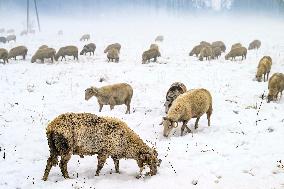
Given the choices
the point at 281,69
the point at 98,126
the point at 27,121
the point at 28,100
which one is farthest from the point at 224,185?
the point at 281,69

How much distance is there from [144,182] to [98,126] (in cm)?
168

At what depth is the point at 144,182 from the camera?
843 cm

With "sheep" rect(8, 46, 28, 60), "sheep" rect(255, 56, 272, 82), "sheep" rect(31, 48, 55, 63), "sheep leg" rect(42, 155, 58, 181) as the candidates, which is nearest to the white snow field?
"sheep leg" rect(42, 155, 58, 181)

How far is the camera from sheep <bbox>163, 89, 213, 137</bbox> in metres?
11.8

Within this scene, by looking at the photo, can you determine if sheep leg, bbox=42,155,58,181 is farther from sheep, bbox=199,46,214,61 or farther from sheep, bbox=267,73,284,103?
sheep, bbox=199,46,214,61

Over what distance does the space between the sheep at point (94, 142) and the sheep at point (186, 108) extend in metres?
2.91

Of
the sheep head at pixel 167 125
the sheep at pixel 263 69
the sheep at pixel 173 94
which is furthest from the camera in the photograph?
the sheep at pixel 263 69

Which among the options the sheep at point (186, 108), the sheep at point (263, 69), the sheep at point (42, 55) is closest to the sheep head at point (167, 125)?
the sheep at point (186, 108)

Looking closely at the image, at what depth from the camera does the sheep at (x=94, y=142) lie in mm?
8352

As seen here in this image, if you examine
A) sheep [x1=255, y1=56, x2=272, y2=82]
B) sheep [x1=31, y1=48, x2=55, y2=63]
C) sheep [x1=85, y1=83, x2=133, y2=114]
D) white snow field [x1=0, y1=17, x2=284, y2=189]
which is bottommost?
white snow field [x1=0, y1=17, x2=284, y2=189]

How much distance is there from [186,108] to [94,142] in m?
4.24

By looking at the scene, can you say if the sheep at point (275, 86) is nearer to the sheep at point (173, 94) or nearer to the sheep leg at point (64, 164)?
the sheep at point (173, 94)

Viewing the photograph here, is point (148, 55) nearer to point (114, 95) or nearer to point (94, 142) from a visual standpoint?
point (114, 95)

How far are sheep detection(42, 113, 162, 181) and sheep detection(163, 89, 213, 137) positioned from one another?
9.55ft
